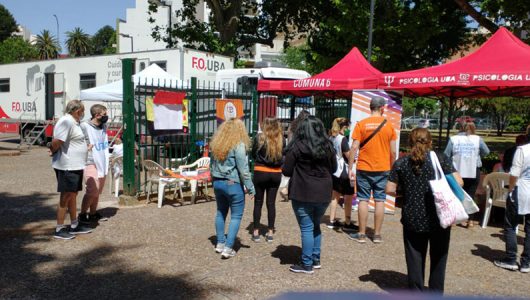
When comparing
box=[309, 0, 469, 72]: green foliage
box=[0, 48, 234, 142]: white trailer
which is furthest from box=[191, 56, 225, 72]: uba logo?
box=[309, 0, 469, 72]: green foliage

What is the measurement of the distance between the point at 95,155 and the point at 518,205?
5.31 meters

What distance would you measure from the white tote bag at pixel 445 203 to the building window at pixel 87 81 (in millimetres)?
14345

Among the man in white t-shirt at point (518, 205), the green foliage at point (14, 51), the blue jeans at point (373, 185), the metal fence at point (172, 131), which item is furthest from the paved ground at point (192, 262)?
the green foliage at point (14, 51)

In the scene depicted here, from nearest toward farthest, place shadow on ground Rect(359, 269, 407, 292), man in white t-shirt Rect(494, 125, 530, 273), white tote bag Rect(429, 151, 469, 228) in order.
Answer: white tote bag Rect(429, 151, 469, 228) → shadow on ground Rect(359, 269, 407, 292) → man in white t-shirt Rect(494, 125, 530, 273)

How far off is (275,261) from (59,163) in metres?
2.93

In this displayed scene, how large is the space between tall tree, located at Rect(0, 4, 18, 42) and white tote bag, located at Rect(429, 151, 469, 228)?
79210 millimetres

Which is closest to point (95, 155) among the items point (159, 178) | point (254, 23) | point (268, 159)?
point (159, 178)

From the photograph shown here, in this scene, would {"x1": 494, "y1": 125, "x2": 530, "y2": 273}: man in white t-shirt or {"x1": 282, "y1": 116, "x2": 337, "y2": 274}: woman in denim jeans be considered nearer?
{"x1": 282, "y1": 116, "x2": 337, "y2": 274}: woman in denim jeans

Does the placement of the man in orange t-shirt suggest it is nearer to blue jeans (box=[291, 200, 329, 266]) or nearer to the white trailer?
blue jeans (box=[291, 200, 329, 266])

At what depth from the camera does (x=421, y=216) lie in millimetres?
3713

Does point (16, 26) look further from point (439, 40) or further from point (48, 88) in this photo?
point (439, 40)

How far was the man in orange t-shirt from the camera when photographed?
592cm

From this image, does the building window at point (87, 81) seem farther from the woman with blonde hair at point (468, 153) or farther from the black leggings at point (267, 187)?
the woman with blonde hair at point (468, 153)

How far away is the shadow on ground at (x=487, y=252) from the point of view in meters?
5.55
